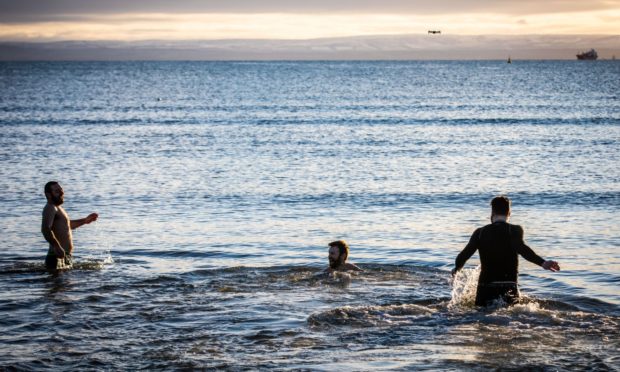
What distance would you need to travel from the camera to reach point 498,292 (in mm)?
12891

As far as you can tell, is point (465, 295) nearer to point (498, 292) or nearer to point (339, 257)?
point (498, 292)

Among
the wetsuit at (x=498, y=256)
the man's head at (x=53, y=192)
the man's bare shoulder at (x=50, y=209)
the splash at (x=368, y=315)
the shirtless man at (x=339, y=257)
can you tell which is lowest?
the splash at (x=368, y=315)

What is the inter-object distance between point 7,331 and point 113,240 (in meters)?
8.57

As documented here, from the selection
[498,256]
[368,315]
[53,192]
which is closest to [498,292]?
[498,256]

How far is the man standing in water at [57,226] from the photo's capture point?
16125 mm

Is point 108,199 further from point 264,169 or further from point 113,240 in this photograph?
point 264,169

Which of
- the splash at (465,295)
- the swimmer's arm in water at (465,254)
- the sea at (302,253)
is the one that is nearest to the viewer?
the sea at (302,253)

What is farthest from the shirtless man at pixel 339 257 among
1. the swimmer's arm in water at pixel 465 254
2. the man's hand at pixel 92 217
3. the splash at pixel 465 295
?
the man's hand at pixel 92 217

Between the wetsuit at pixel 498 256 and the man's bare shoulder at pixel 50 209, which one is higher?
the man's bare shoulder at pixel 50 209

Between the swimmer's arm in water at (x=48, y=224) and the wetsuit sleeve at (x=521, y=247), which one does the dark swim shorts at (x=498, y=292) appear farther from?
the swimmer's arm in water at (x=48, y=224)

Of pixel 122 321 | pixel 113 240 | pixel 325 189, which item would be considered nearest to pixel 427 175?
pixel 325 189

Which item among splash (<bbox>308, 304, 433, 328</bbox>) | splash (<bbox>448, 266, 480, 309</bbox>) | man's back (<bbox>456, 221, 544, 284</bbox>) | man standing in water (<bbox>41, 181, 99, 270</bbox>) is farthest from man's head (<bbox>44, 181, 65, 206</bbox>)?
man's back (<bbox>456, 221, 544, 284</bbox>)

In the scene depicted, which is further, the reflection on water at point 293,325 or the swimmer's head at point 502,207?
the swimmer's head at point 502,207

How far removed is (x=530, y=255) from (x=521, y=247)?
0.19 meters
